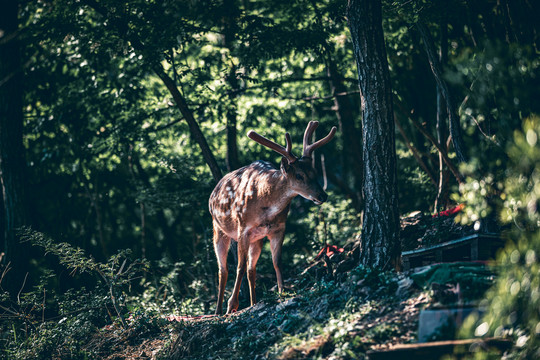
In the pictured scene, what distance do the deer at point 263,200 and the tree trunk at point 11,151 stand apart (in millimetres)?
3673

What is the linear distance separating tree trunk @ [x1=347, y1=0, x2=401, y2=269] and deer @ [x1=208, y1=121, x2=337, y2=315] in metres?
0.96

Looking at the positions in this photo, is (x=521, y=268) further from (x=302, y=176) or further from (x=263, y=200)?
(x=263, y=200)

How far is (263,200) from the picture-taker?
8.12 m

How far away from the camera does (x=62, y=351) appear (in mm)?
7312

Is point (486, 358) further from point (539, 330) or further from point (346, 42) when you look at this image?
point (346, 42)

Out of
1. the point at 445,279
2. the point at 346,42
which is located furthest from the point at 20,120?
the point at 445,279

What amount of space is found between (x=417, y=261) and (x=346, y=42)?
6.45 meters

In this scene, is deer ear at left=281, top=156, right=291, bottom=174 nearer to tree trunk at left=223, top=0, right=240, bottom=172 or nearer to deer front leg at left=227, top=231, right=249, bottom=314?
deer front leg at left=227, top=231, right=249, bottom=314

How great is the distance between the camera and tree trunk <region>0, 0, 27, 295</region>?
32.2ft

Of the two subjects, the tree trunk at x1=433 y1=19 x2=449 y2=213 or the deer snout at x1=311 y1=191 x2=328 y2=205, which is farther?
the tree trunk at x1=433 y1=19 x2=449 y2=213

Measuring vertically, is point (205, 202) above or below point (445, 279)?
above

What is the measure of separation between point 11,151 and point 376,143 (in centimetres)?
664

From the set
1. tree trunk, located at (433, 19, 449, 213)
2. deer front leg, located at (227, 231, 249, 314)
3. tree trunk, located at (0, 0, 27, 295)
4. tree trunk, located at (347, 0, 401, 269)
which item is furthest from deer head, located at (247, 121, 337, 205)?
tree trunk, located at (0, 0, 27, 295)

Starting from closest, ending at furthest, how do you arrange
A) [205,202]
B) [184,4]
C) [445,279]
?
[445,279]
[184,4]
[205,202]
